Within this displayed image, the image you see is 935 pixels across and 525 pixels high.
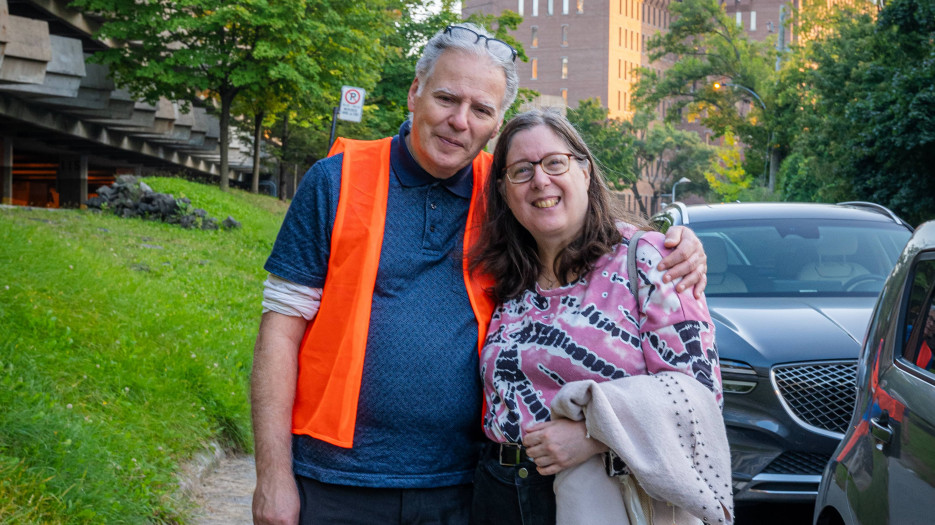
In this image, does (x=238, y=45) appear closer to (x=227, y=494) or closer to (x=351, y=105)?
(x=351, y=105)

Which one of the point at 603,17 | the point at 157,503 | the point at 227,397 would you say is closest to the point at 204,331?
the point at 227,397

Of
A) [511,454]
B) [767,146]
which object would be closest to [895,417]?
[511,454]

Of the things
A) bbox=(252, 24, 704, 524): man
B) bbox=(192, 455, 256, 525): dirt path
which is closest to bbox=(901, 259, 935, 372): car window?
bbox=(252, 24, 704, 524): man

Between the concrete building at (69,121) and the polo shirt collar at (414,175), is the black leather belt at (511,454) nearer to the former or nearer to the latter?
the polo shirt collar at (414,175)

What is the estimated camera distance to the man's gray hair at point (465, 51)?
9.89 ft

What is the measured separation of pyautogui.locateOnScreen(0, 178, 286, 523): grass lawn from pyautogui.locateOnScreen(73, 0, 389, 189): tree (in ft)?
56.7

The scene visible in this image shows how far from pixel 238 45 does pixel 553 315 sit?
29578 millimetres

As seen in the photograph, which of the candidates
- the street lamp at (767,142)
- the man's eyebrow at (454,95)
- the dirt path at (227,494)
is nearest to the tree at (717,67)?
the street lamp at (767,142)

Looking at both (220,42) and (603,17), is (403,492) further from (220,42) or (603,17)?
(603,17)

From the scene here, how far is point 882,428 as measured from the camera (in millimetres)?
3379

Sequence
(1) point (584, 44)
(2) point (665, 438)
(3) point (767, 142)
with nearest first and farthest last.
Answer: (2) point (665, 438) < (3) point (767, 142) < (1) point (584, 44)

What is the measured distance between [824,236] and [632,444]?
515 centimetres

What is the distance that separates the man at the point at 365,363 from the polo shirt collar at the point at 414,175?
8 centimetres

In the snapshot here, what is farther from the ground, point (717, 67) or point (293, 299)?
point (717, 67)
